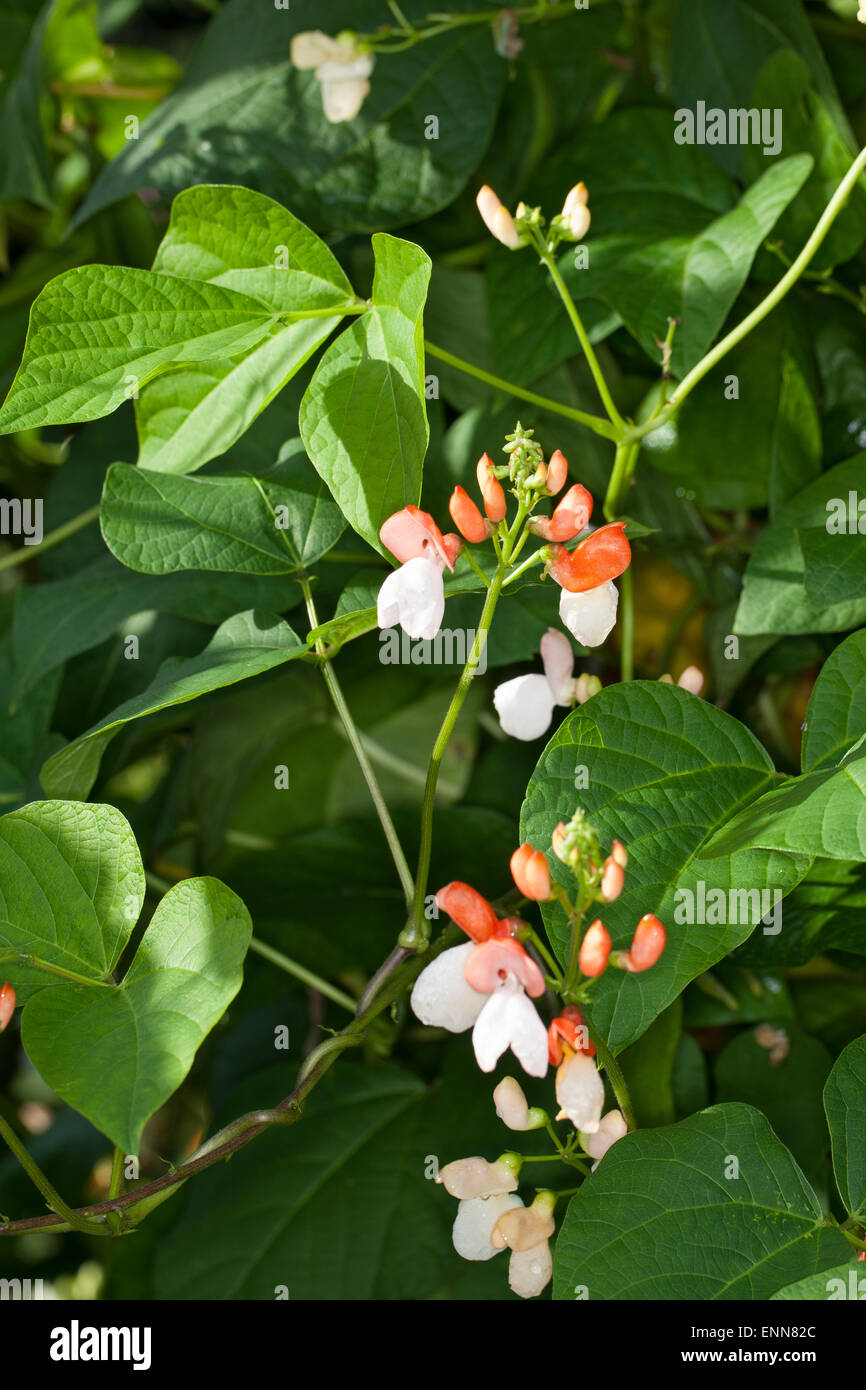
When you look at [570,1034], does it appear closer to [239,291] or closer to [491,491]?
[491,491]

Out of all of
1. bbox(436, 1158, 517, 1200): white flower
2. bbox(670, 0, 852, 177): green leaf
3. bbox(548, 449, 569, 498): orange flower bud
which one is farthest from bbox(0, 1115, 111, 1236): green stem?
bbox(670, 0, 852, 177): green leaf

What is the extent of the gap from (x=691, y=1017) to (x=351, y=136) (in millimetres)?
672

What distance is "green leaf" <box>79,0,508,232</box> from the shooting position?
83 cm

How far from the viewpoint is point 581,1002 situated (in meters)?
0.51

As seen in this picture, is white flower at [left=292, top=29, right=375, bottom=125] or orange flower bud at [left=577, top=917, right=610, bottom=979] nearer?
orange flower bud at [left=577, top=917, right=610, bottom=979]

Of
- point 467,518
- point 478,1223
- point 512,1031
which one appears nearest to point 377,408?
point 467,518

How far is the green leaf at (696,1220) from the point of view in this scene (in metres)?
0.54

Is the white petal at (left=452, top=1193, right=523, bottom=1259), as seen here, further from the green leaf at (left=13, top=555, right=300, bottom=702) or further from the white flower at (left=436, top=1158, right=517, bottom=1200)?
the green leaf at (left=13, top=555, right=300, bottom=702)

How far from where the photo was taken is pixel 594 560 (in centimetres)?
52

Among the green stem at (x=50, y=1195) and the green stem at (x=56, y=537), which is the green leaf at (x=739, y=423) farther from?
the green stem at (x=50, y=1195)

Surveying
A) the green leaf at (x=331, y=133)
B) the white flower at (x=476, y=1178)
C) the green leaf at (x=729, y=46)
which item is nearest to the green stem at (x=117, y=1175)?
the white flower at (x=476, y=1178)

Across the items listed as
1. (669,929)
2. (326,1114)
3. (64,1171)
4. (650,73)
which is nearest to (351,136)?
(650,73)

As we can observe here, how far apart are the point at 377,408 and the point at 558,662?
0.58ft

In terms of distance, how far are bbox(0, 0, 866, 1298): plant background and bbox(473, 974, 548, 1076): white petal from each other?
0.84ft
